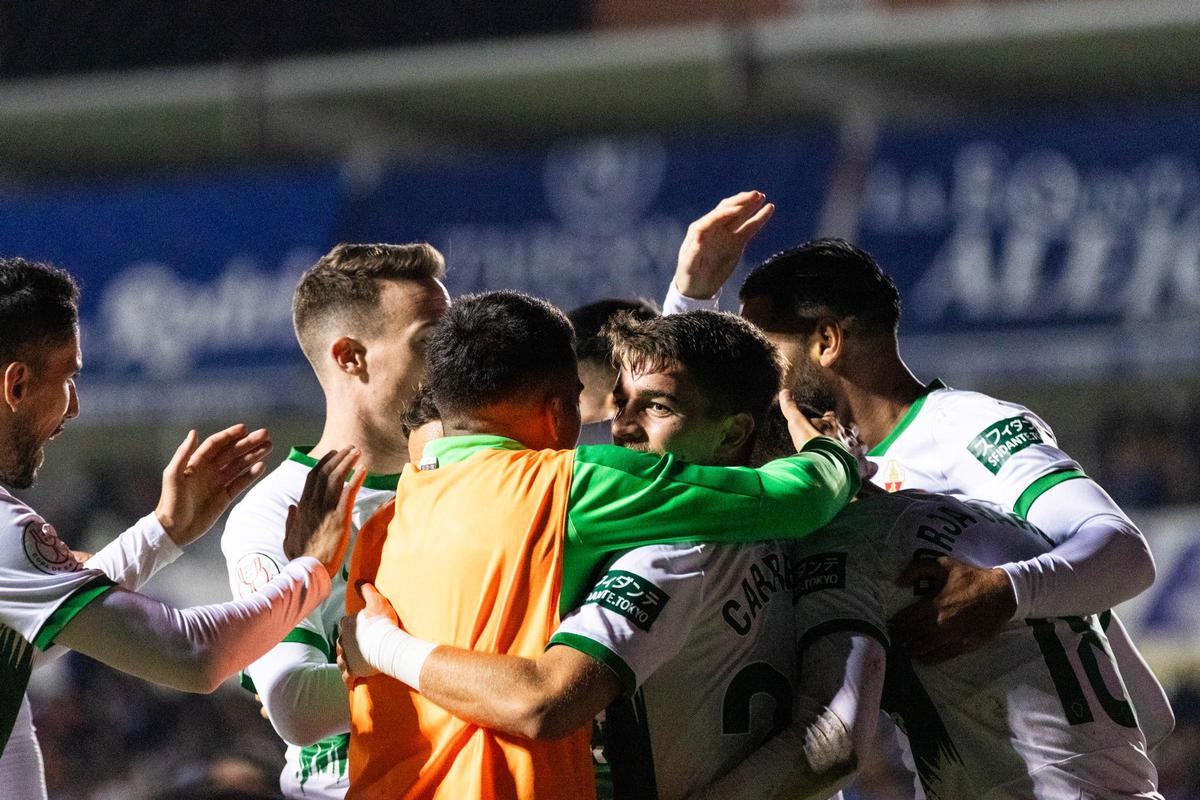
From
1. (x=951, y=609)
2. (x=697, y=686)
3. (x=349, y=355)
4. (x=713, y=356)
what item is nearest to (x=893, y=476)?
(x=951, y=609)

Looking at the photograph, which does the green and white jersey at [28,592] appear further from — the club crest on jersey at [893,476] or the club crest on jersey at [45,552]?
the club crest on jersey at [893,476]

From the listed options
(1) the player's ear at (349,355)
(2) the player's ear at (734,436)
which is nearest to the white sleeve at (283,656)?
(1) the player's ear at (349,355)

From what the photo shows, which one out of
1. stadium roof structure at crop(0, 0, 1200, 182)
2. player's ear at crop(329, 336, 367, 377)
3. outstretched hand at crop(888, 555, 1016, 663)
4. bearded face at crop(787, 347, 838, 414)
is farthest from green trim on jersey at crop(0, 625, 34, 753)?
stadium roof structure at crop(0, 0, 1200, 182)

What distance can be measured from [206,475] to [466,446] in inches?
35.2

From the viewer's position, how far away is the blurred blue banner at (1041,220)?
9.98 metres

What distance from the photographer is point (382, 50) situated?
1348 centimetres

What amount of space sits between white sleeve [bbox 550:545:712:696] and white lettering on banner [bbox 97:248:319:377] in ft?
32.8

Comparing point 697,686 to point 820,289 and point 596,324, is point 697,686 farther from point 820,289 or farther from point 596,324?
point 596,324

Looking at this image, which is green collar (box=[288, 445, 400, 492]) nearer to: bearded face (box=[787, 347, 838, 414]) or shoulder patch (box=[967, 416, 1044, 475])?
bearded face (box=[787, 347, 838, 414])

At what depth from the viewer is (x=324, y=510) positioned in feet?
9.21

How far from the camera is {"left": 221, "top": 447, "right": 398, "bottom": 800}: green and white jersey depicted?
9.25 ft

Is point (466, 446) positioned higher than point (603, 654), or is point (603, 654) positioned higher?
point (466, 446)

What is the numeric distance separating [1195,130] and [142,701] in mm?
8028

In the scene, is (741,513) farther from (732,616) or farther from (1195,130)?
(1195,130)
